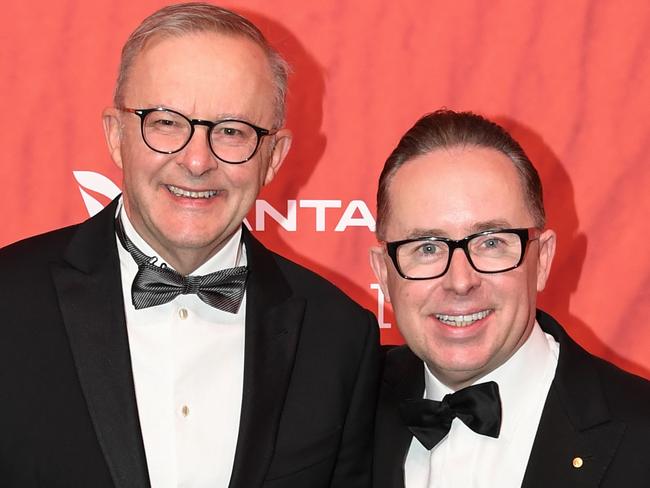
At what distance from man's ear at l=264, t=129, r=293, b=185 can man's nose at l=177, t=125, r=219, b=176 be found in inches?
8.8

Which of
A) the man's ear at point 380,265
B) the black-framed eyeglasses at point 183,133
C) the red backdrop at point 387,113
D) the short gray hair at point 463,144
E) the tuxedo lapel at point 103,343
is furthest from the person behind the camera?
the red backdrop at point 387,113

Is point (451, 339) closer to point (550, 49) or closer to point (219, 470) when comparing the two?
point (219, 470)

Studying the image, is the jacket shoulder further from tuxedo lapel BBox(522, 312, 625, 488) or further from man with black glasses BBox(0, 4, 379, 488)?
tuxedo lapel BBox(522, 312, 625, 488)

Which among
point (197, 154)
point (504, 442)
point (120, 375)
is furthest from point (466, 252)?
point (120, 375)

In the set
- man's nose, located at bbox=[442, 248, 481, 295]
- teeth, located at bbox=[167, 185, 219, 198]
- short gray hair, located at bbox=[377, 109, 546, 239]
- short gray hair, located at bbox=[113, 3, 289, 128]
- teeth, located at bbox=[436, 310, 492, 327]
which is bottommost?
teeth, located at bbox=[436, 310, 492, 327]

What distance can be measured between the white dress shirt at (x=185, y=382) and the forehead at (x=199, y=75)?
325mm

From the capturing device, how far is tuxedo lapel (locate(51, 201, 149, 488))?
222cm

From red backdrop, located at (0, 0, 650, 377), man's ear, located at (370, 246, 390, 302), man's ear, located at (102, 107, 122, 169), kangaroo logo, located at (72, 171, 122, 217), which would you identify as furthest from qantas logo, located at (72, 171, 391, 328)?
man's ear, located at (102, 107, 122, 169)

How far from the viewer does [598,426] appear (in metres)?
2.35

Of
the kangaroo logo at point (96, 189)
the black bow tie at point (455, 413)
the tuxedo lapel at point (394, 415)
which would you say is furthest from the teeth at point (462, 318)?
the kangaroo logo at point (96, 189)

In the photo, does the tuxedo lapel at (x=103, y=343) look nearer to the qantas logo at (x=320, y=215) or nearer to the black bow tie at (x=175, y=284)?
the black bow tie at (x=175, y=284)

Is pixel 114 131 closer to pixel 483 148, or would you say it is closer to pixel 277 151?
pixel 277 151

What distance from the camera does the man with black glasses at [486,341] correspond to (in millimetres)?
2330

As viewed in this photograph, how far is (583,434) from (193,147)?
1.06 metres
